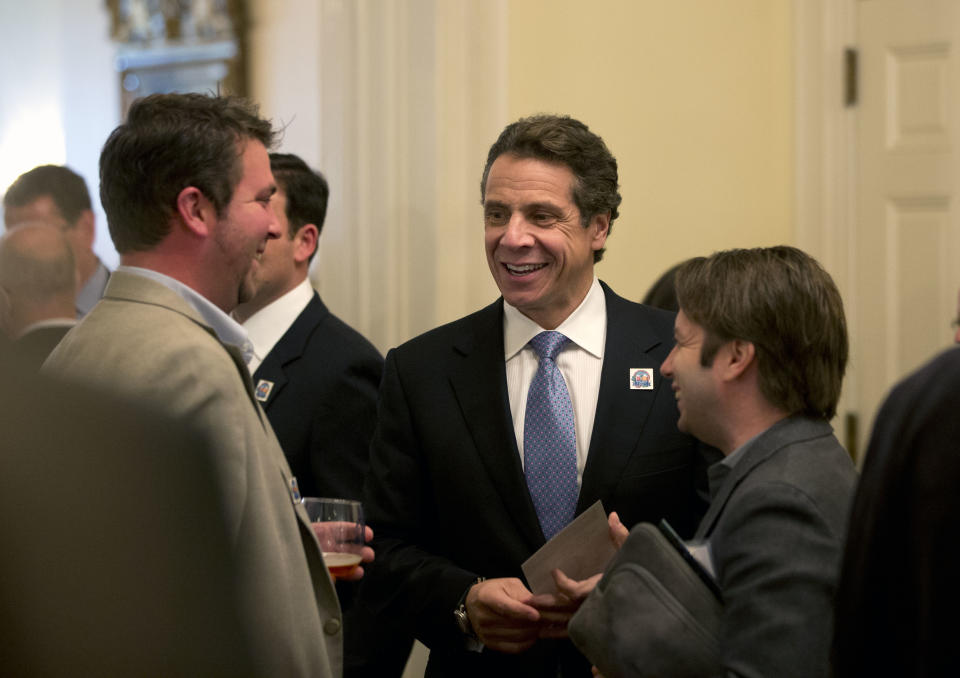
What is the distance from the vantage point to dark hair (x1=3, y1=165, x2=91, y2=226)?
4164 millimetres

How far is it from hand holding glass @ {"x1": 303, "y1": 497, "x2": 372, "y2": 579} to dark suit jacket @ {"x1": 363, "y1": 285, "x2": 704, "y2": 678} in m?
0.25

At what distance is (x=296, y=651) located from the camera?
69.2 inches

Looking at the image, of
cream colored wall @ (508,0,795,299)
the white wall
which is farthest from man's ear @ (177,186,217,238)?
the white wall

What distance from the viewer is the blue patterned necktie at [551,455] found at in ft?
7.55

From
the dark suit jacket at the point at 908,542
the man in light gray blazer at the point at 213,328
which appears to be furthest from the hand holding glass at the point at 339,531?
the dark suit jacket at the point at 908,542

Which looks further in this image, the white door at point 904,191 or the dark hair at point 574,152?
the white door at point 904,191

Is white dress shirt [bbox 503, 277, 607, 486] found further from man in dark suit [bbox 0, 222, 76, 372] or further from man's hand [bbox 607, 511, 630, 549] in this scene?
man in dark suit [bbox 0, 222, 76, 372]

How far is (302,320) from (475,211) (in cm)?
82

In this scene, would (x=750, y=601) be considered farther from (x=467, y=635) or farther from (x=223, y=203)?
(x=223, y=203)

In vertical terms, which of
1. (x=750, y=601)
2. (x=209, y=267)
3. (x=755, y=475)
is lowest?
(x=750, y=601)

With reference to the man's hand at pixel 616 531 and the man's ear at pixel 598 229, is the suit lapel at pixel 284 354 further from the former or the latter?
the man's hand at pixel 616 531

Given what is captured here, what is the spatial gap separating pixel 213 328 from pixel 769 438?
2.97 feet

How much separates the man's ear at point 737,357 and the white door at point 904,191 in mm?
2487

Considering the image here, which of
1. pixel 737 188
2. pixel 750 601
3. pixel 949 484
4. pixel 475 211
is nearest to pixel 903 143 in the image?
pixel 737 188
